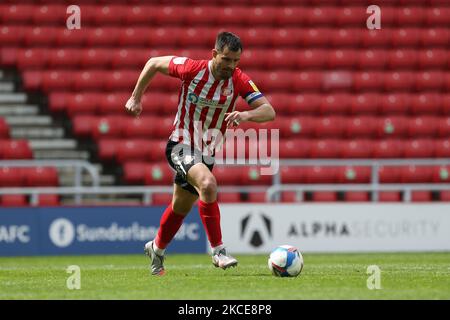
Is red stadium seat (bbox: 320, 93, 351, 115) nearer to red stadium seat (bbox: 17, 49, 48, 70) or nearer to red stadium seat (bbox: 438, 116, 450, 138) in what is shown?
red stadium seat (bbox: 438, 116, 450, 138)

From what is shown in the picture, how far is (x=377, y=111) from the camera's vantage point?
56.5 ft

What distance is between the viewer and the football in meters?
7.50

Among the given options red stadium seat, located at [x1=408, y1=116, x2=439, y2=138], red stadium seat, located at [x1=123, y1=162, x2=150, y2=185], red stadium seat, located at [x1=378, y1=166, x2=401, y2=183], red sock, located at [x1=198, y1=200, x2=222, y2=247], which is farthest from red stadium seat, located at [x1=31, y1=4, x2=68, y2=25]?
red sock, located at [x1=198, y1=200, x2=222, y2=247]

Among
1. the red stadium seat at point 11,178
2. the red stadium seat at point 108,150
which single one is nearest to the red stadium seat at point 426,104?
the red stadium seat at point 108,150

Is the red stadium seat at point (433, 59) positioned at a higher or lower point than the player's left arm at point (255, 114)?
higher

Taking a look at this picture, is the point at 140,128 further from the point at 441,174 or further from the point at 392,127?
the point at 441,174

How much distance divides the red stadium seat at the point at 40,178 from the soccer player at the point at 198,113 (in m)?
6.86

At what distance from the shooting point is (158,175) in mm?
15008

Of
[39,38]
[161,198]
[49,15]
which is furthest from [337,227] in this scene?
[49,15]

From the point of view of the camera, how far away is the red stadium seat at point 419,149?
16.4m

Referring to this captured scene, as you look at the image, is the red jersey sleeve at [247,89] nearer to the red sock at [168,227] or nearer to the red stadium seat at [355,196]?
the red sock at [168,227]

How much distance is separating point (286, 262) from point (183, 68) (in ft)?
6.07

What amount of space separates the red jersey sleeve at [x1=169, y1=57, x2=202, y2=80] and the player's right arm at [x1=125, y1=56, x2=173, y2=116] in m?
0.05

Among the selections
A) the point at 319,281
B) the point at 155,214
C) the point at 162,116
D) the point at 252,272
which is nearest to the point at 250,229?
the point at 155,214
